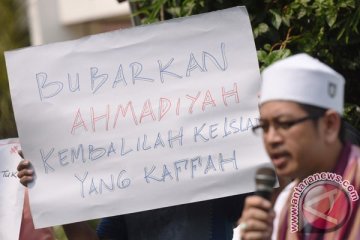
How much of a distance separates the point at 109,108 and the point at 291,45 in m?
1.01

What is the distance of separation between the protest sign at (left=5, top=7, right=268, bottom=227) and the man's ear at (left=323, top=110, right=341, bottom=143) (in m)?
1.28

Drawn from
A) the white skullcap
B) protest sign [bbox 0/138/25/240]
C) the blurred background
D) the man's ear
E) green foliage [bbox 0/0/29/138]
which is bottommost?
green foliage [bbox 0/0/29/138]

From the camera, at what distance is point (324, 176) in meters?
3.05

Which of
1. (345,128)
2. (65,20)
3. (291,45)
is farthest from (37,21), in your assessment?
(345,128)

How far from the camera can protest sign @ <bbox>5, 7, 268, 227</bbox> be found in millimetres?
4332

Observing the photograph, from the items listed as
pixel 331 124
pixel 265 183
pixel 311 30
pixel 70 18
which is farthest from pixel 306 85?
pixel 70 18

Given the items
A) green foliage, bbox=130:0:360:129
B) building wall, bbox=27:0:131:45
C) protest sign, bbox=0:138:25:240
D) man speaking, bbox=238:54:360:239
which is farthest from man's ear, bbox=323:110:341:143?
building wall, bbox=27:0:131:45

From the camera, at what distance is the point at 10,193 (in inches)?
203

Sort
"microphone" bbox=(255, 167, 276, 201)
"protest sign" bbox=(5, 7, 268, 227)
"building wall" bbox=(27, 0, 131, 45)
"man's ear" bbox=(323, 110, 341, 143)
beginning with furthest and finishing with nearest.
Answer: "building wall" bbox=(27, 0, 131, 45)
"protest sign" bbox=(5, 7, 268, 227)
"man's ear" bbox=(323, 110, 341, 143)
"microphone" bbox=(255, 167, 276, 201)

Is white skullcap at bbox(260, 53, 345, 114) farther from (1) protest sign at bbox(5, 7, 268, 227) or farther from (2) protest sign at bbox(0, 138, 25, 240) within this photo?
(2) protest sign at bbox(0, 138, 25, 240)

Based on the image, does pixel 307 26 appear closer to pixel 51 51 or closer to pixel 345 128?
pixel 51 51

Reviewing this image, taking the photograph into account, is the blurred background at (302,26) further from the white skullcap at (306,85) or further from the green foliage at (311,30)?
the white skullcap at (306,85)

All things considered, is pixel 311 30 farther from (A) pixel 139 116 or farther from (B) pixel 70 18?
(B) pixel 70 18

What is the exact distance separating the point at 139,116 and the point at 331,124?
1.57 meters
